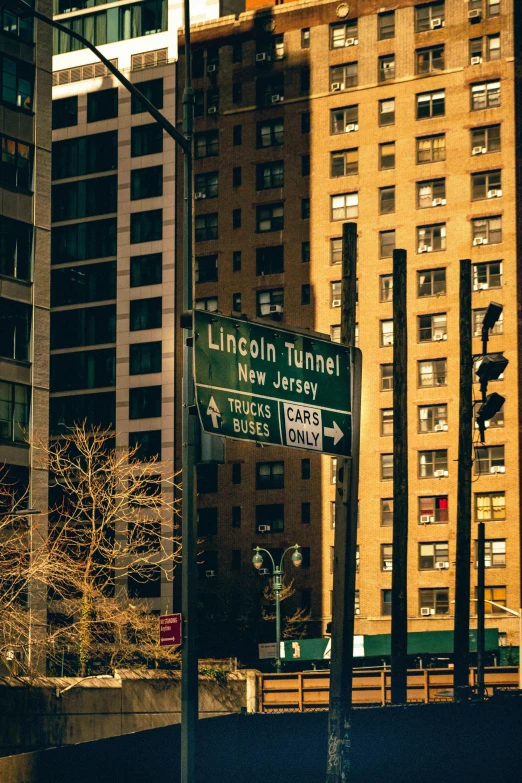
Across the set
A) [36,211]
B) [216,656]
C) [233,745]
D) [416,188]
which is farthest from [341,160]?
[233,745]

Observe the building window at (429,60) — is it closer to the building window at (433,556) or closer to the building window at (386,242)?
the building window at (386,242)

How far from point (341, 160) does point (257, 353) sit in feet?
265

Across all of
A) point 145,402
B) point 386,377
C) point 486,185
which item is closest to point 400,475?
point 386,377

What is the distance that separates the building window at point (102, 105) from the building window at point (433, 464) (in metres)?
35.5

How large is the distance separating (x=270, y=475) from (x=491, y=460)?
1614 centimetres

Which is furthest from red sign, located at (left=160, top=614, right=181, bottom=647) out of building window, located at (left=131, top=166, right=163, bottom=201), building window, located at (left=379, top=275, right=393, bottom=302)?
building window, located at (left=131, top=166, right=163, bottom=201)

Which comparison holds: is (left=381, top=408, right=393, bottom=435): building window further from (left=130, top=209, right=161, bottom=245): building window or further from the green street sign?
the green street sign

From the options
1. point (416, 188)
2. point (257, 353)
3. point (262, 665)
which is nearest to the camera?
point (257, 353)

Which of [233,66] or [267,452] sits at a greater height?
[233,66]

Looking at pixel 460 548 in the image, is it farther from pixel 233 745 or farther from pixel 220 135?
pixel 220 135

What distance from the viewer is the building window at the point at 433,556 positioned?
88000 mm

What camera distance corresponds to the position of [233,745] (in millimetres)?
27172

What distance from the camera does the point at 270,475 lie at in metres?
95.2

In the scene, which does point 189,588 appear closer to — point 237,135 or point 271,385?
point 271,385
